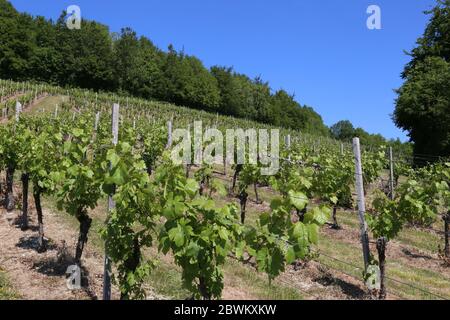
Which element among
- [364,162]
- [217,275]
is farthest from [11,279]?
[364,162]

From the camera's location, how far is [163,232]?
4137 millimetres

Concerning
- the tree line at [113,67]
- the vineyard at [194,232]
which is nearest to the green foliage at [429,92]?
the vineyard at [194,232]

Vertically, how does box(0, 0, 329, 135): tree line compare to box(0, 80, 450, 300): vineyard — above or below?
above

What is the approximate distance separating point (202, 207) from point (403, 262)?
28.1 ft

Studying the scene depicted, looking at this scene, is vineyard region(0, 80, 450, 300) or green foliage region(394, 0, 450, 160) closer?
vineyard region(0, 80, 450, 300)

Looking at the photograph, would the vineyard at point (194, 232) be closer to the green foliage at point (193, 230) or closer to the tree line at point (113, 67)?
the green foliage at point (193, 230)

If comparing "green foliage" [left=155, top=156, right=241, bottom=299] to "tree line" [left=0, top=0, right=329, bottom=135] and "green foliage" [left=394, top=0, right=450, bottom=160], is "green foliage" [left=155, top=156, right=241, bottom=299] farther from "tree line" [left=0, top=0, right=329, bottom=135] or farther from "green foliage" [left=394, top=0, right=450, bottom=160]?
"tree line" [left=0, top=0, right=329, bottom=135]

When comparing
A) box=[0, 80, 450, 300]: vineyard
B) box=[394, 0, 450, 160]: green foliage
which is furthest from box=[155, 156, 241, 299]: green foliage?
box=[394, 0, 450, 160]: green foliage

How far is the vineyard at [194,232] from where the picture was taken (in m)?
4.23

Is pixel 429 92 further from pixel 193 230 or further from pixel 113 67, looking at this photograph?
pixel 113 67

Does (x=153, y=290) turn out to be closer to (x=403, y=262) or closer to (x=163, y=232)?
(x=163, y=232)

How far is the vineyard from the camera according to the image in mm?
4234

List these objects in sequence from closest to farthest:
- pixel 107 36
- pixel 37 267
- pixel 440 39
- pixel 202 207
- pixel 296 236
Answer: pixel 296 236
pixel 202 207
pixel 37 267
pixel 440 39
pixel 107 36
